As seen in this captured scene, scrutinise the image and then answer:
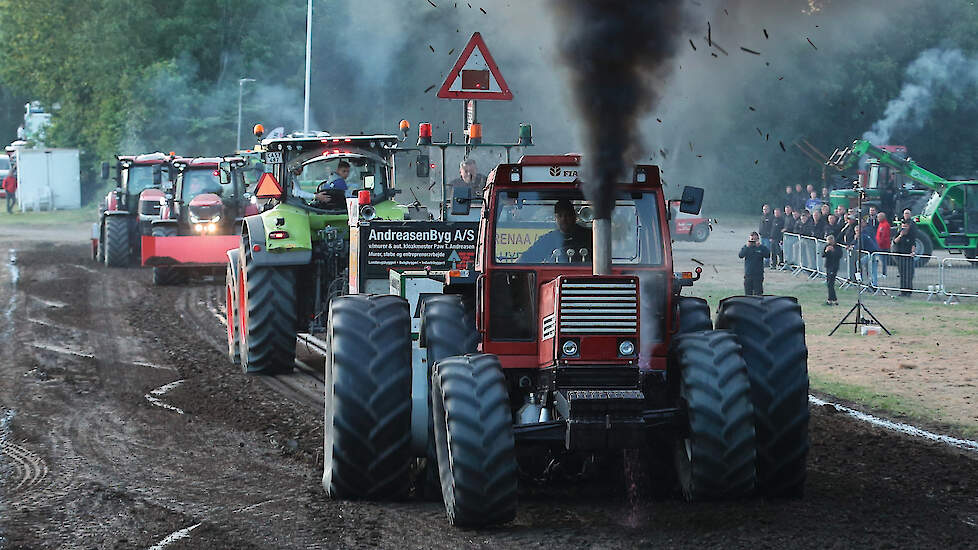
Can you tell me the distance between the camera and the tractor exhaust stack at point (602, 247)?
7902 mm

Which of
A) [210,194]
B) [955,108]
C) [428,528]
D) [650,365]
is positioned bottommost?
[428,528]

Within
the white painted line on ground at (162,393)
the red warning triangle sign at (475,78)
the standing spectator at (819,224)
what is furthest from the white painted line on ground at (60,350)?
the standing spectator at (819,224)

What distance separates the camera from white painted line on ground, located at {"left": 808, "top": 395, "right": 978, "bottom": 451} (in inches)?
423

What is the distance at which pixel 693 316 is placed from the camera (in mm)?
8719

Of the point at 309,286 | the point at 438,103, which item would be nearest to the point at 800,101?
the point at 438,103

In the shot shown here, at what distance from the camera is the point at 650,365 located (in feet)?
27.5

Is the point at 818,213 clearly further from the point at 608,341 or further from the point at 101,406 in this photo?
the point at 608,341

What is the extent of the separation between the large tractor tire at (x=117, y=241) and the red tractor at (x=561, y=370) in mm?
20029

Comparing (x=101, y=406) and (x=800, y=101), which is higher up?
(x=800, y=101)

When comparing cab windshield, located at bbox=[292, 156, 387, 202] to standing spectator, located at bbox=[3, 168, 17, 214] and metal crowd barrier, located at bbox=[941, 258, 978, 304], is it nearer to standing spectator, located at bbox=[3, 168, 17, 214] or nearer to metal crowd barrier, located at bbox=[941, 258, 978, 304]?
metal crowd barrier, located at bbox=[941, 258, 978, 304]

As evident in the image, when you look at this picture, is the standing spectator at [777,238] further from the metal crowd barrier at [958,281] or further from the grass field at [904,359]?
the metal crowd barrier at [958,281]

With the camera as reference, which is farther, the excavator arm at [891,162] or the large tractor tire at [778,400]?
the excavator arm at [891,162]

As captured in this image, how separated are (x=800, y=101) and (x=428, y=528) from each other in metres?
35.2

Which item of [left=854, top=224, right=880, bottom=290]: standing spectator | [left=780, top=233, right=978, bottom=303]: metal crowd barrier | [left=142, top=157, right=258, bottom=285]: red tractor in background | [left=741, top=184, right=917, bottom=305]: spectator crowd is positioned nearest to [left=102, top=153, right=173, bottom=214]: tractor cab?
[left=142, top=157, right=258, bottom=285]: red tractor in background
